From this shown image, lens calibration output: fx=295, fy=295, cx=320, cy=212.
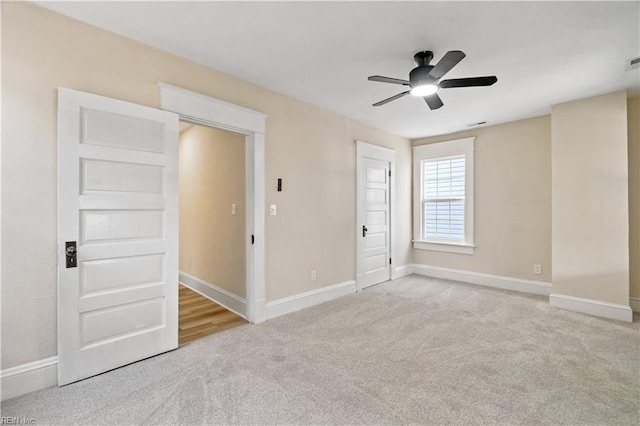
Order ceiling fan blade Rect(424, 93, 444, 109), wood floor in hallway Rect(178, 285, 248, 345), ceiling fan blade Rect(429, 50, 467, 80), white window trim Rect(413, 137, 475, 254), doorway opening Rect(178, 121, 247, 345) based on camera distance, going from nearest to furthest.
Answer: ceiling fan blade Rect(429, 50, 467, 80), ceiling fan blade Rect(424, 93, 444, 109), wood floor in hallway Rect(178, 285, 248, 345), doorway opening Rect(178, 121, 247, 345), white window trim Rect(413, 137, 475, 254)

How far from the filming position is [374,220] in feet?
16.1

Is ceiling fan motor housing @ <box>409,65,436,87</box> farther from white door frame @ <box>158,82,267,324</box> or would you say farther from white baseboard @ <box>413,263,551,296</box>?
white baseboard @ <box>413,263,551,296</box>

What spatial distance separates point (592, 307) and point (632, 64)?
2664 millimetres

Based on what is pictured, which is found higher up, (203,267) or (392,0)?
(392,0)

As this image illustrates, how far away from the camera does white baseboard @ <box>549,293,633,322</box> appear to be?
336 centimetres

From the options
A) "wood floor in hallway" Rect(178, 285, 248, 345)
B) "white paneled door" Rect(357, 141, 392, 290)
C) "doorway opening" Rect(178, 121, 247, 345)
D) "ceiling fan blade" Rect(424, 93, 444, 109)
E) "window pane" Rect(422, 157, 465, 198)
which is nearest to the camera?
"ceiling fan blade" Rect(424, 93, 444, 109)

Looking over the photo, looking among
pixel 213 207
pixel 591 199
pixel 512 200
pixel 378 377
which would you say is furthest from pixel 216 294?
pixel 591 199

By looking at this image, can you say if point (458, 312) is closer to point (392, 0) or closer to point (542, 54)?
point (542, 54)

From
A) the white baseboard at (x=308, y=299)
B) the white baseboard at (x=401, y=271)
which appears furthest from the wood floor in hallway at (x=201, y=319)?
the white baseboard at (x=401, y=271)

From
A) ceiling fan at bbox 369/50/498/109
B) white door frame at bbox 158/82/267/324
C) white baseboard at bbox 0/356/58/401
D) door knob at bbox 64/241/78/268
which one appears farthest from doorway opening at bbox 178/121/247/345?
ceiling fan at bbox 369/50/498/109

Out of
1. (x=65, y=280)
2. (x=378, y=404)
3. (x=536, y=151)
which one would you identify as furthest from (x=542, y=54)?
(x=65, y=280)

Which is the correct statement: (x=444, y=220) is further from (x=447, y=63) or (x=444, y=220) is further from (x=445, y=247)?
(x=447, y=63)

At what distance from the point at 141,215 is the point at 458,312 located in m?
3.56

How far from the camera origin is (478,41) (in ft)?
7.86
